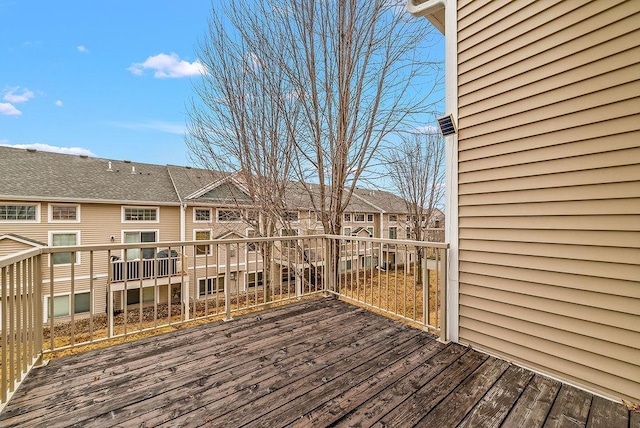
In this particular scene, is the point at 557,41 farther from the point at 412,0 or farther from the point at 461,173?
the point at 412,0

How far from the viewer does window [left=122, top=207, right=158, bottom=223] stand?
35.6 ft

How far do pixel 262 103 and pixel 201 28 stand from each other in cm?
177

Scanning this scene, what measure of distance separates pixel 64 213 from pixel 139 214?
7.40 ft

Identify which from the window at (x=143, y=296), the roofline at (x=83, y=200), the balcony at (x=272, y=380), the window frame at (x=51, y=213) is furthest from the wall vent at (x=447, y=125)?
the window frame at (x=51, y=213)

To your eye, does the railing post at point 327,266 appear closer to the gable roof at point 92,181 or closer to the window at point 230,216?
the window at point 230,216

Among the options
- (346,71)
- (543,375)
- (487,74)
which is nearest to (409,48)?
(346,71)

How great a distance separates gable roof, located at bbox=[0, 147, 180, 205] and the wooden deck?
33.9 feet

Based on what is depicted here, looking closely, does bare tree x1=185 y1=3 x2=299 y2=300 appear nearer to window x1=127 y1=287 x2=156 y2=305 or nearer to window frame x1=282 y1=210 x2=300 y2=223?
window frame x1=282 y1=210 x2=300 y2=223

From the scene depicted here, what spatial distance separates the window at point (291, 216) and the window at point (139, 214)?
8370mm

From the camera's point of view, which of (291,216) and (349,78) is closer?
(349,78)

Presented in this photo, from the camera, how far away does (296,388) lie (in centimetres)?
183

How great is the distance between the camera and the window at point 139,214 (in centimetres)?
1085

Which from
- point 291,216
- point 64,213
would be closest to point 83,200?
point 64,213

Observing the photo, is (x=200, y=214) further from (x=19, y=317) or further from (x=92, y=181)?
(x=19, y=317)
